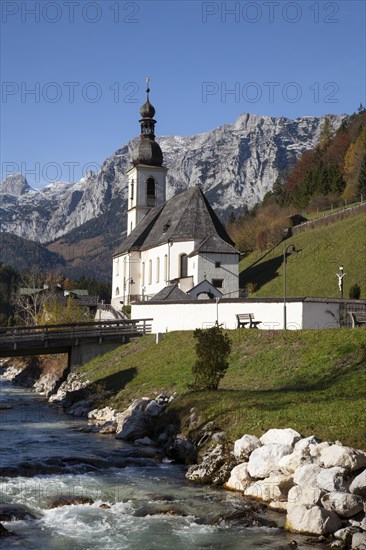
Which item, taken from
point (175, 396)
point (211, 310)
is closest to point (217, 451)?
point (175, 396)

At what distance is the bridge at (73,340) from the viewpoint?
42.2 meters

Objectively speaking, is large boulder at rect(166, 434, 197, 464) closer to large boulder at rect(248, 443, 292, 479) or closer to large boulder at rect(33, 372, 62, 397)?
large boulder at rect(248, 443, 292, 479)

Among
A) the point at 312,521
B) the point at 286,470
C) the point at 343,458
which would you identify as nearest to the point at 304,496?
the point at 312,521

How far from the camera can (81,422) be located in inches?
1247

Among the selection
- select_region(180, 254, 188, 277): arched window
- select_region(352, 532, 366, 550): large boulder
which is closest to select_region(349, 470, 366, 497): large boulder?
select_region(352, 532, 366, 550): large boulder

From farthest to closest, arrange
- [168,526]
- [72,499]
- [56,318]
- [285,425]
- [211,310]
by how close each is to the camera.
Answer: [56,318]
[211,310]
[285,425]
[72,499]
[168,526]

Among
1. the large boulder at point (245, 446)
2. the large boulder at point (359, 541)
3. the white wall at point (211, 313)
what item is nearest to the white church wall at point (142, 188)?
the white wall at point (211, 313)

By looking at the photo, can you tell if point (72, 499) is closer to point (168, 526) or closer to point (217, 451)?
point (168, 526)

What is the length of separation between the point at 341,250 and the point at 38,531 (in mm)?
57092

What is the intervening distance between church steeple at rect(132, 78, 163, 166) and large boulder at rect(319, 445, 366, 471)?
68685mm

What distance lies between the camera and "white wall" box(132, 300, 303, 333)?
36125 mm

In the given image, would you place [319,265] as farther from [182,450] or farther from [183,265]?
[182,450]

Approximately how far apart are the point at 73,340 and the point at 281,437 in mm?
28546

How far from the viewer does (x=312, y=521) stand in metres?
14.7
